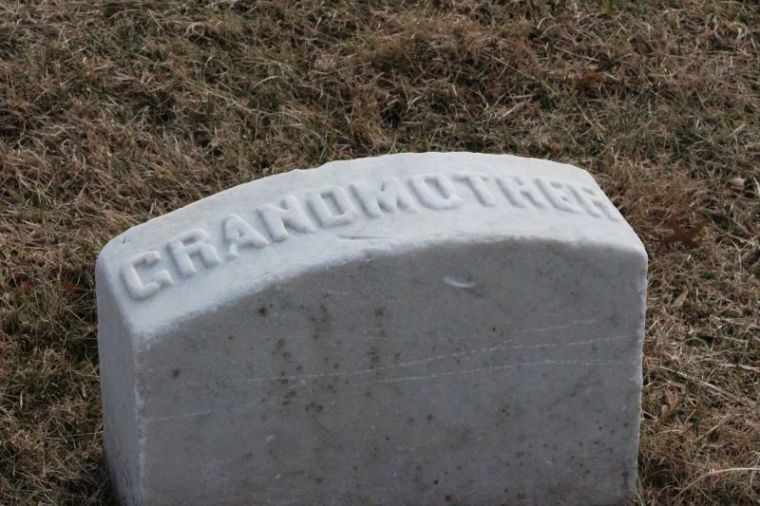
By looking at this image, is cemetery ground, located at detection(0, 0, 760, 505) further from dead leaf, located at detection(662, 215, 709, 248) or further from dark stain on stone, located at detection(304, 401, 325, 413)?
dark stain on stone, located at detection(304, 401, 325, 413)

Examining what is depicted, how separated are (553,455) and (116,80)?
6.52 feet

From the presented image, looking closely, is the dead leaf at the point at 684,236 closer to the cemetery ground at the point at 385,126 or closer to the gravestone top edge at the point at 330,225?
the cemetery ground at the point at 385,126

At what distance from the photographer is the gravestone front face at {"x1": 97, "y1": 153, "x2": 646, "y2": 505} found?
2.35m

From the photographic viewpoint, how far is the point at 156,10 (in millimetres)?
4227

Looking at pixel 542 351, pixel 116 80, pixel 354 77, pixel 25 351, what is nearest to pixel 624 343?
pixel 542 351

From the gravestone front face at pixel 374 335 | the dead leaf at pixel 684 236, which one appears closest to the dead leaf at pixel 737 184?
the dead leaf at pixel 684 236

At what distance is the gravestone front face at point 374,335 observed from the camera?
2352 mm

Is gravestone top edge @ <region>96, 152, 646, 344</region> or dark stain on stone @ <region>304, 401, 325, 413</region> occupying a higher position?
gravestone top edge @ <region>96, 152, 646, 344</region>

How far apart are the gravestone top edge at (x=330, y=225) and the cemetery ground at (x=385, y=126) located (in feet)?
2.33

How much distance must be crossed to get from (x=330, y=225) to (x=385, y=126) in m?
1.63

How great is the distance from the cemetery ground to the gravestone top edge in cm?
71

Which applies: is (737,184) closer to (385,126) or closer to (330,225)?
(385,126)

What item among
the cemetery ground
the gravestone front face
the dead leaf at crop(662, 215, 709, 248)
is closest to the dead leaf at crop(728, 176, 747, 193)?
the cemetery ground

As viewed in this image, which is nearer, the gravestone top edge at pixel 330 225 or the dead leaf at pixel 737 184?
the gravestone top edge at pixel 330 225
